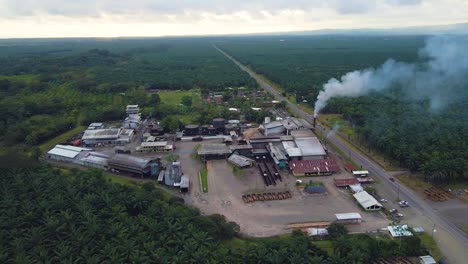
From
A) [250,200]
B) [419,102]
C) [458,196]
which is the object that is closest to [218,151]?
[250,200]

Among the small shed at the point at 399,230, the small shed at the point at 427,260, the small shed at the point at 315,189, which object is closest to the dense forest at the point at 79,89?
the small shed at the point at 315,189

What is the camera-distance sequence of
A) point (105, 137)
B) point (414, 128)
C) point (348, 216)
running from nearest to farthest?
point (348, 216) < point (414, 128) < point (105, 137)

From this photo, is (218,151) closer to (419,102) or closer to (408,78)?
(419,102)

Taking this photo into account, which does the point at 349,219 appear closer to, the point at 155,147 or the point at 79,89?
the point at 155,147

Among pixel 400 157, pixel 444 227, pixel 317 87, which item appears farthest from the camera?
pixel 317 87

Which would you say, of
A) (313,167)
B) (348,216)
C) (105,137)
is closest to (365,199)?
(348,216)

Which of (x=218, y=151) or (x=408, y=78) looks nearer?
(x=218, y=151)
